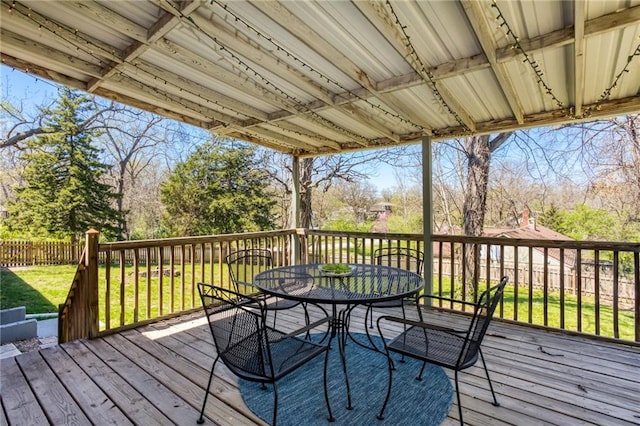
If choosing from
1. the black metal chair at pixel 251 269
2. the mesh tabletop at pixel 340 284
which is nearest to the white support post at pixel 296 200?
the black metal chair at pixel 251 269

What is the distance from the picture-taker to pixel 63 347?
3029mm

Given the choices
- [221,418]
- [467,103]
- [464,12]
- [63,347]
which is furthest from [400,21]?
[63,347]

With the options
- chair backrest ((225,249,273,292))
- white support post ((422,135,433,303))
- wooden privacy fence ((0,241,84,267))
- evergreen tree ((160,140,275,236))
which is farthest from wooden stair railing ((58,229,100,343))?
wooden privacy fence ((0,241,84,267))

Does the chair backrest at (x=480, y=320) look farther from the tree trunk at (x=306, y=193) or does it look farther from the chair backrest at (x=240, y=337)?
the tree trunk at (x=306, y=193)

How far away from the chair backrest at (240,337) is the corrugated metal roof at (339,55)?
1659 mm

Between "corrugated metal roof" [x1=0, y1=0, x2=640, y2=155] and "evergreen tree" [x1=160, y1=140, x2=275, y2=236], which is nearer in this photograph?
"corrugated metal roof" [x1=0, y1=0, x2=640, y2=155]

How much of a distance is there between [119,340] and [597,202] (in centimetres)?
1043

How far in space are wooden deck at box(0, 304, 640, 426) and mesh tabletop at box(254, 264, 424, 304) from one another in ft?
2.52

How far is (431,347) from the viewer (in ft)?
6.95

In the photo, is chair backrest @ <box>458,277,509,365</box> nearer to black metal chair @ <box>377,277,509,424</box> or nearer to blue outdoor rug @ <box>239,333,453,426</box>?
black metal chair @ <box>377,277,509,424</box>

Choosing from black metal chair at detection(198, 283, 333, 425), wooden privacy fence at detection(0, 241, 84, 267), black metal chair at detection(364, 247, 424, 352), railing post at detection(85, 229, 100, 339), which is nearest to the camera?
black metal chair at detection(198, 283, 333, 425)

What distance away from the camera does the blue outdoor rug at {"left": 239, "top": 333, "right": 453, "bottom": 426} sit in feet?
6.65

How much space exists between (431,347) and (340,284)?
0.86m

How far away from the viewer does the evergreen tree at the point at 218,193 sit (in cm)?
1088
